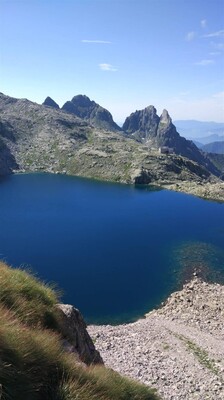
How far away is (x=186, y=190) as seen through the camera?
155 meters

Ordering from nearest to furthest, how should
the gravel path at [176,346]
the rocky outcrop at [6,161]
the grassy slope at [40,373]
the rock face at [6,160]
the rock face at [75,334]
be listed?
the grassy slope at [40,373] → the rock face at [75,334] → the gravel path at [176,346] → the rocky outcrop at [6,161] → the rock face at [6,160]

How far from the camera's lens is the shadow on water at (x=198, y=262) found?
6389cm

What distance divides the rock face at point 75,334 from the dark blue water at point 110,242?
107 ft

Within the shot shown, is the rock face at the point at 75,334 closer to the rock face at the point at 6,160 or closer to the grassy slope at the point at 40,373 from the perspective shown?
the grassy slope at the point at 40,373

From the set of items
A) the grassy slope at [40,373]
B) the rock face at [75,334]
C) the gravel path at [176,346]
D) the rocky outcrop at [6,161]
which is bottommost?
the gravel path at [176,346]

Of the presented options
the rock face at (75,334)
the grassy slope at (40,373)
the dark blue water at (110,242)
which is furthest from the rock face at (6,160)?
the grassy slope at (40,373)

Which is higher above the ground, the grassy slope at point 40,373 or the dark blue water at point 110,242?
the grassy slope at point 40,373

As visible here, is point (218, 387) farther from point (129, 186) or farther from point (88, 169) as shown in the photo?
point (88, 169)

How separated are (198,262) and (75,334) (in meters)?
58.8

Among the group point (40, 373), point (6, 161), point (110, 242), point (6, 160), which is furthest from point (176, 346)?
point (6, 160)

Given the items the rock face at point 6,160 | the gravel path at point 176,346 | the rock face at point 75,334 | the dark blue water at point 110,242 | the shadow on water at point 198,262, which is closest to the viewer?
the rock face at point 75,334

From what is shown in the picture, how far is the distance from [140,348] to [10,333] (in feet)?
102

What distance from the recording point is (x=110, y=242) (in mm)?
81688

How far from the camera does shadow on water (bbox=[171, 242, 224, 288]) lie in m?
63.9
